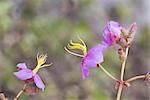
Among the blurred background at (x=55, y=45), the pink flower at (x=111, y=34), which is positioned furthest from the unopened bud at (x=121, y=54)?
the blurred background at (x=55, y=45)

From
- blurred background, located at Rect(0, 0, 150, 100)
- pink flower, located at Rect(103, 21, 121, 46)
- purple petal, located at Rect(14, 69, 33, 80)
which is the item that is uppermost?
pink flower, located at Rect(103, 21, 121, 46)

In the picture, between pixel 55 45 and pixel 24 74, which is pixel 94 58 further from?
pixel 55 45

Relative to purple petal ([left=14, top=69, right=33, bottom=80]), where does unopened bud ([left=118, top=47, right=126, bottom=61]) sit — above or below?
above

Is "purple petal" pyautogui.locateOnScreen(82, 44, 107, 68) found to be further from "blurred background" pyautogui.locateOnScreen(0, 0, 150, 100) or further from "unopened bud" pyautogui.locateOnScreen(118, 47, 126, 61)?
"blurred background" pyautogui.locateOnScreen(0, 0, 150, 100)

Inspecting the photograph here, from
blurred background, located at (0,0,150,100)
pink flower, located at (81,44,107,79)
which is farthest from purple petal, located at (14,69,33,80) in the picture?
blurred background, located at (0,0,150,100)

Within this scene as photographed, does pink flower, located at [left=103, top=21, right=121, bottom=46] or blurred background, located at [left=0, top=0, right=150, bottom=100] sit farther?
blurred background, located at [left=0, top=0, right=150, bottom=100]

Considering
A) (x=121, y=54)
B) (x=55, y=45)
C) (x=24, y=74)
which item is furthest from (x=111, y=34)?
(x=55, y=45)

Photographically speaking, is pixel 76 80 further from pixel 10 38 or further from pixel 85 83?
pixel 10 38
